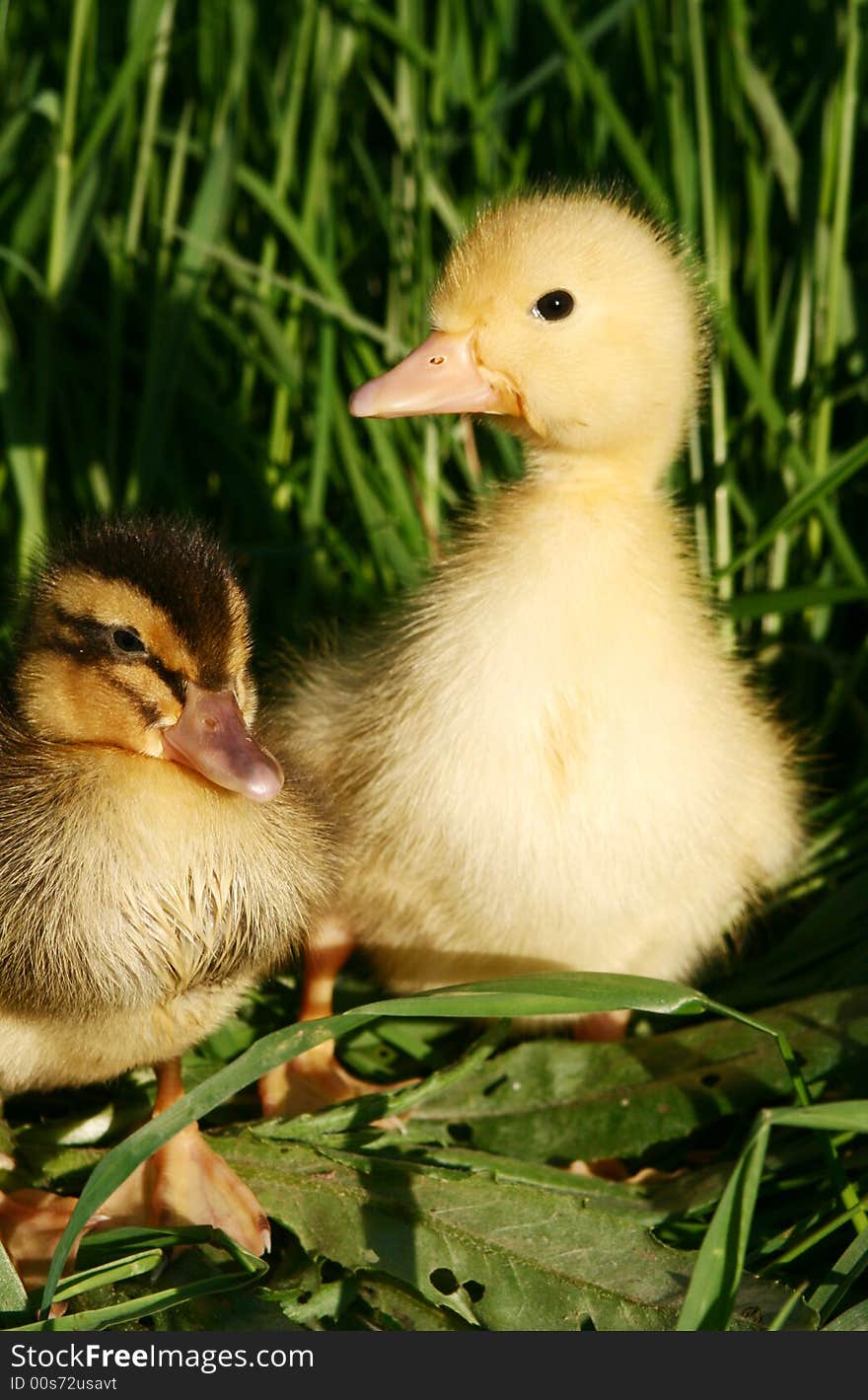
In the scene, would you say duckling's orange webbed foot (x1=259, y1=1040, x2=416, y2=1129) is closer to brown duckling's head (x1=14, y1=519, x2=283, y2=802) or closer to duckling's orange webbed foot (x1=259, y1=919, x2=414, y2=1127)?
duckling's orange webbed foot (x1=259, y1=919, x2=414, y2=1127)

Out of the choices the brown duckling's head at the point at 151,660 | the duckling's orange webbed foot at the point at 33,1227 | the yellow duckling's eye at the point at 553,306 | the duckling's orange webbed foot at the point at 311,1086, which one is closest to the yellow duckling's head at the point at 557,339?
the yellow duckling's eye at the point at 553,306

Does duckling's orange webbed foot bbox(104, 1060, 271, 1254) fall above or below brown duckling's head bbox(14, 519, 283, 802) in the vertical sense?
below

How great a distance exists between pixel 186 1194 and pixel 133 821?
476 mm

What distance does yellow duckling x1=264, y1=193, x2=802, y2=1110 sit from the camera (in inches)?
68.4

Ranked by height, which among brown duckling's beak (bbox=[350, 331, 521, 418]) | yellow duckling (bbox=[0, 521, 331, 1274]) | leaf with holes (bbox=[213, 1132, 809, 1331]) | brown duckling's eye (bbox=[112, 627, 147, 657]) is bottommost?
leaf with holes (bbox=[213, 1132, 809, 1331])

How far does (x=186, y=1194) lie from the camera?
1.72 metres

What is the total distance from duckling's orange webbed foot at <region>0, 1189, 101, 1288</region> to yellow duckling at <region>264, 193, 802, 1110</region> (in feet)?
1.08

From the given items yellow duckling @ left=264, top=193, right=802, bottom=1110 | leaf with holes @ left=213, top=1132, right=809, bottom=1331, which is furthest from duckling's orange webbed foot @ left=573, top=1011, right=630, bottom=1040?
leaf with holes @ left=213, top=1132, right=809, bottom=1331

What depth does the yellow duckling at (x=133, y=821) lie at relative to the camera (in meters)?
1.50

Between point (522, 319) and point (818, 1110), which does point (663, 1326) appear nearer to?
point (818, 1110)

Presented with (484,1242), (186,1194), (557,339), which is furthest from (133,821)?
(557,339)

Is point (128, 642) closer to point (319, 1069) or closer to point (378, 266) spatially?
point (319, 1069)

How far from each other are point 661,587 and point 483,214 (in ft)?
1.70

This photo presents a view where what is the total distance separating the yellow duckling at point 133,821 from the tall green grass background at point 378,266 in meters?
0.63
